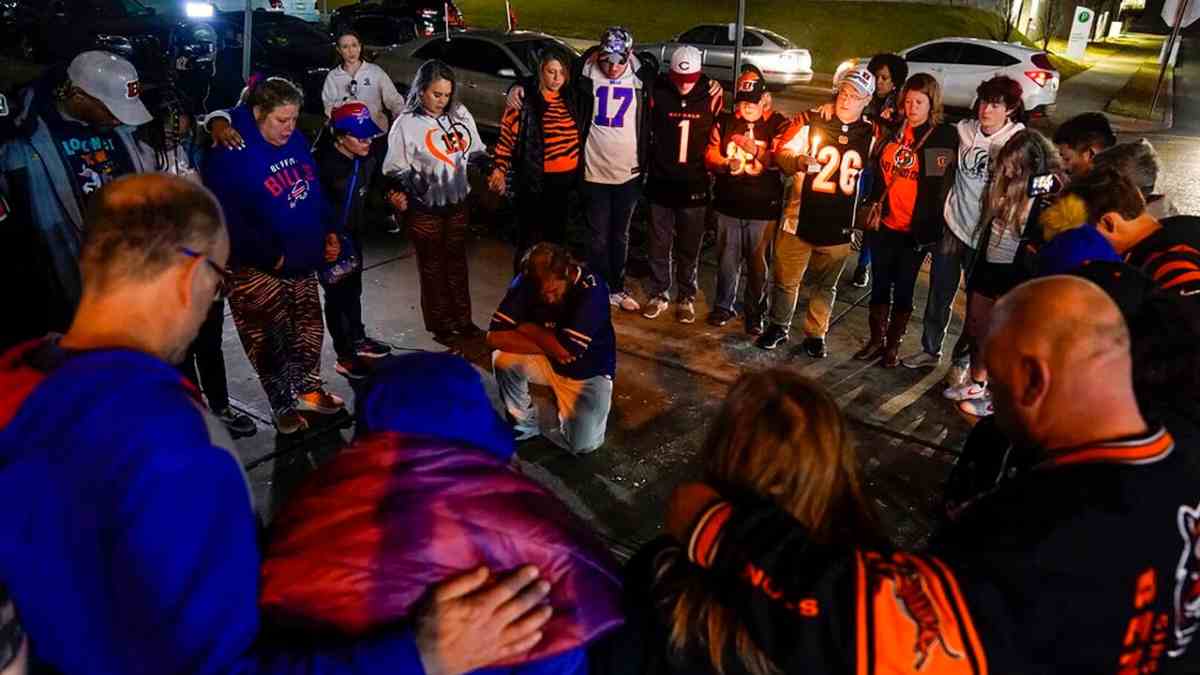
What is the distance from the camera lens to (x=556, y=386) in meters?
4.16

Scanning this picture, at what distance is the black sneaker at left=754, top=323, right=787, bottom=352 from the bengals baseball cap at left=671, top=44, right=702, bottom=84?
73.6 inches

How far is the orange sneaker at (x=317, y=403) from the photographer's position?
4473mm

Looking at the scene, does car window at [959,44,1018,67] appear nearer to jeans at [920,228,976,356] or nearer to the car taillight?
the car taillight

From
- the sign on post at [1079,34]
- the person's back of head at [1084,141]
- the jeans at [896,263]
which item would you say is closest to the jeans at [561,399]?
the jeans at [896,263]

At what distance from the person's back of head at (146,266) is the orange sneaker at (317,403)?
3062 mm

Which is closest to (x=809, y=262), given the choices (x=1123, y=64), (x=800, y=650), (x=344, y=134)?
(x=344, y=134)

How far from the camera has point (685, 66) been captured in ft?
17.8

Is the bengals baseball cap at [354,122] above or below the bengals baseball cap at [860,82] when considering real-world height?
below

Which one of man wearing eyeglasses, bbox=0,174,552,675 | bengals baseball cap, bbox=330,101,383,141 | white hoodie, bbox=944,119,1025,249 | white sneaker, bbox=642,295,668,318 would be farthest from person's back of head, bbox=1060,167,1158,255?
bengals baseball cap, bbox=330,101,383,141

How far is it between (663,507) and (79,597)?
2833 millimetres

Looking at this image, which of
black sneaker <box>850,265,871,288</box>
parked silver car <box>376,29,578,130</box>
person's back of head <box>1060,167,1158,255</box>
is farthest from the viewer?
parked silver car <box>376,29,578,130</box>

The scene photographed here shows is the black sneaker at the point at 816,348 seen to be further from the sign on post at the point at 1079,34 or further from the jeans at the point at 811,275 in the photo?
the sign on post at the point at 1079,34

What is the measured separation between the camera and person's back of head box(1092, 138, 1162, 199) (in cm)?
322

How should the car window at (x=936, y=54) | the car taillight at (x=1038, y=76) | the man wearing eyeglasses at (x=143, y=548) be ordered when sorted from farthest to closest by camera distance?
1. the car window at (x=936, y=54)
2. the car taillight at (x=1038, y=76)
3. the man wearing eyeglasses at (x=143, y=548)
